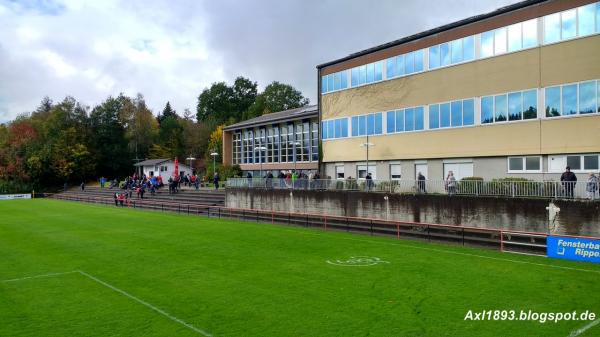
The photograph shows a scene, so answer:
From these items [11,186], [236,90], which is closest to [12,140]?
[11,186]

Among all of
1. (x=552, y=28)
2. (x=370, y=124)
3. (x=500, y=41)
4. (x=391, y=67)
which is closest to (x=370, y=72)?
(x=391, y=67)

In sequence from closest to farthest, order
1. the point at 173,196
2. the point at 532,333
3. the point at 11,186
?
the point at 532,333
the point at 173,196
the point at 11,186

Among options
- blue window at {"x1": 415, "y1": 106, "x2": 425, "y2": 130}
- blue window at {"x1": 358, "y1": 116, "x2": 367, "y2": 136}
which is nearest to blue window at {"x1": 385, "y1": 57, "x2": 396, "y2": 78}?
blue window at {"x1": 415, "y1": 106, "x2": 425, "y2": 130}

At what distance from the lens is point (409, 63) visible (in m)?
32.2

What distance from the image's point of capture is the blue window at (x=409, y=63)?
105 feet

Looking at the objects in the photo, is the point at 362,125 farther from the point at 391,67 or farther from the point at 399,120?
the point at 391,67

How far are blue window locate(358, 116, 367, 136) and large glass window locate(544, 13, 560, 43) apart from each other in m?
14.3

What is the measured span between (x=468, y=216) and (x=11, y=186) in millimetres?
76597

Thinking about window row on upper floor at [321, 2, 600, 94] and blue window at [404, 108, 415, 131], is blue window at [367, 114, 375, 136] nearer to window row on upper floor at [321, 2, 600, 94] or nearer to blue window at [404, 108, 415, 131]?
window row on upper floor at [321, 2, 600, 94]

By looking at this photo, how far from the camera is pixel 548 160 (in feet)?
81.5

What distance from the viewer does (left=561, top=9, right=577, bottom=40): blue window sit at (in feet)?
77.3

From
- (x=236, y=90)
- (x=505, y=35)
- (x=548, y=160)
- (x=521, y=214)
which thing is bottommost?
(x=521, y=214)

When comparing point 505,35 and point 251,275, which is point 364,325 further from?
point 505,35

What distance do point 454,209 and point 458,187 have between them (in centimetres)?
131
